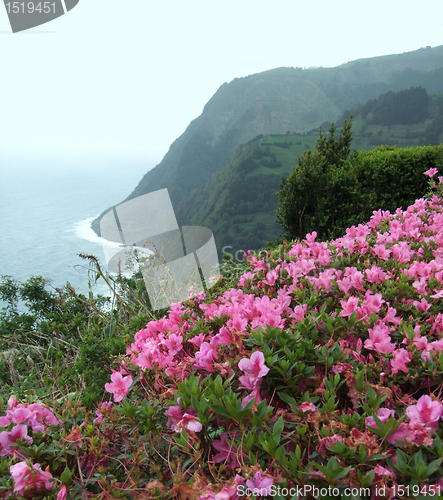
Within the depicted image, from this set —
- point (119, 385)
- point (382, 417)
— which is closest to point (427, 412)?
point (382, 417)

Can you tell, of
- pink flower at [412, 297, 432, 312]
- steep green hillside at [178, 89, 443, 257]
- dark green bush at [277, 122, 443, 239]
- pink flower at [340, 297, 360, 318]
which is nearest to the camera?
pink flower at [340, 297, 360, 318]

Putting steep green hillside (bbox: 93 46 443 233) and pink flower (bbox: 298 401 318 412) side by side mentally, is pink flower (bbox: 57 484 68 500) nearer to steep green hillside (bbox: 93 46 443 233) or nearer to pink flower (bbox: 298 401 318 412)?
pink flower (bbox: 298 401 318 412)

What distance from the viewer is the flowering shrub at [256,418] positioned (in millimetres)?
829

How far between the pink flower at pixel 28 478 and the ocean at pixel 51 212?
2.73 m

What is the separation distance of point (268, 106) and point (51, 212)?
3511 cm

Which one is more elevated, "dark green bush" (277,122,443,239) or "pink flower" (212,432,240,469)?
"pink flower" (212,432,240,469)

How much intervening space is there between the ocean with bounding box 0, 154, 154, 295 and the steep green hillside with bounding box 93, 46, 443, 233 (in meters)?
13.0

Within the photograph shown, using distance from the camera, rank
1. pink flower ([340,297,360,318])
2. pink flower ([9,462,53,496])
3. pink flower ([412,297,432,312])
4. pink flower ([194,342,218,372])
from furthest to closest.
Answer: pink flower ([412,297,432,312]) → pink flower ([340,297,360,318]) → pink flower ([194,342,218,372]) → pink flower ([9,462,53,496])

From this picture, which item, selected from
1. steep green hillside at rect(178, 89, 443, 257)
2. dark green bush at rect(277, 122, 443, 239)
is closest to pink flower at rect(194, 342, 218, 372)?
dark green bush at rect(277, 122, 443, 239)

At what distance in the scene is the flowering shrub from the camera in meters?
0.83

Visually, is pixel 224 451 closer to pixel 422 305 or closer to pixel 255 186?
pixel 422 305

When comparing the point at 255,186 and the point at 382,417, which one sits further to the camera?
the point at 255,186

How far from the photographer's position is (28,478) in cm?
91

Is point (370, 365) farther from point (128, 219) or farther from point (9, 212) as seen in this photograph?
point (9, 212)
